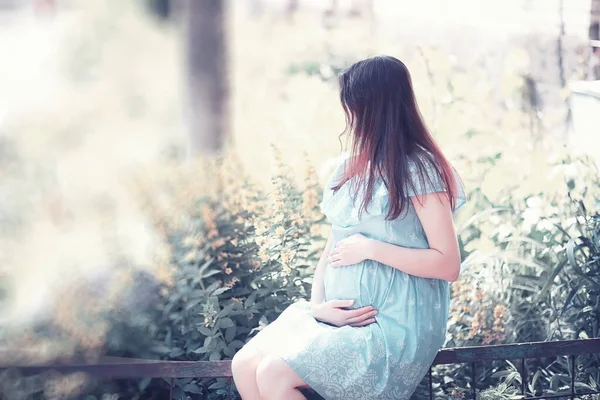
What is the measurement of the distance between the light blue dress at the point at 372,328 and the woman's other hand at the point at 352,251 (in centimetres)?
3

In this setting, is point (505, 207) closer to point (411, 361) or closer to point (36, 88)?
point (411, 361)

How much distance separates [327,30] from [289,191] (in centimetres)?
406

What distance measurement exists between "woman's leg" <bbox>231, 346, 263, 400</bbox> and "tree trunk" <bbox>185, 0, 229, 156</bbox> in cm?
360

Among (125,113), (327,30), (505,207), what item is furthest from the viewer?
(125,113)

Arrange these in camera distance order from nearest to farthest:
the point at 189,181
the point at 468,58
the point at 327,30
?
the point at 189,181 → the point at 468,58 → the point at 327,30

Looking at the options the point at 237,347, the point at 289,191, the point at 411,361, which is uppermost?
the point at 289,191

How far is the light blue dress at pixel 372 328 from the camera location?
1.81 meters

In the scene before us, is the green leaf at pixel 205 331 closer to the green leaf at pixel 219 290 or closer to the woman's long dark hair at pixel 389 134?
the green leaf at pixel 219 290

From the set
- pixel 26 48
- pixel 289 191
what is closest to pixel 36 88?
pixel 26 48

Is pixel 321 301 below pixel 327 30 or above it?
below

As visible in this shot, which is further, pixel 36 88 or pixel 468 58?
pixel 36 88

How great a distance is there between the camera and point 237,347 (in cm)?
228

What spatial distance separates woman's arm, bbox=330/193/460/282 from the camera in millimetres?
1855

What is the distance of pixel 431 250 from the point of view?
73.5 inches
